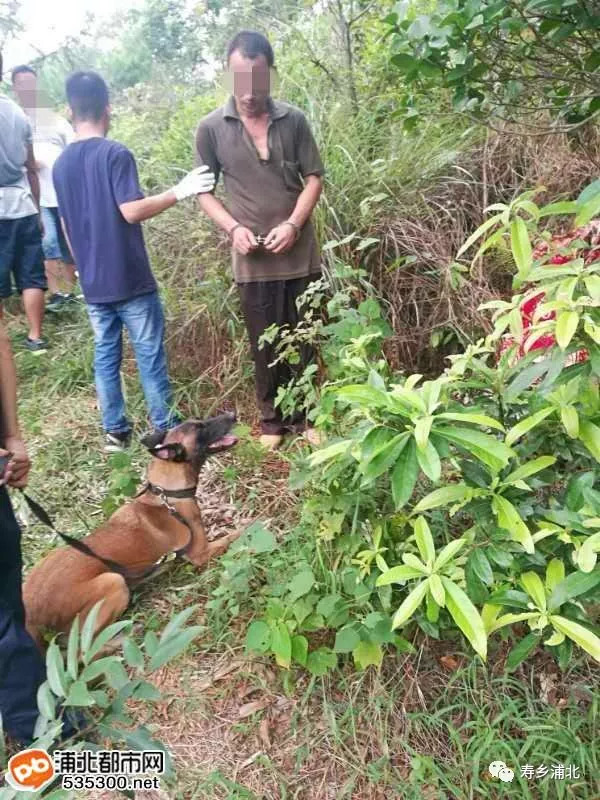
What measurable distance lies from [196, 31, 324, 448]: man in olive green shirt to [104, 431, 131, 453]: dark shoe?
95 centimetres

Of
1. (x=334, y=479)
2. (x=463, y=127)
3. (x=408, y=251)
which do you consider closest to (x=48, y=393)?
(x=408, y=251)

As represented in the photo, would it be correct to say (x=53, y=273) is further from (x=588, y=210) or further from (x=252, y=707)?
(x=588, y=210)

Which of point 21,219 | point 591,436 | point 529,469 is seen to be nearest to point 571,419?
point 591,436

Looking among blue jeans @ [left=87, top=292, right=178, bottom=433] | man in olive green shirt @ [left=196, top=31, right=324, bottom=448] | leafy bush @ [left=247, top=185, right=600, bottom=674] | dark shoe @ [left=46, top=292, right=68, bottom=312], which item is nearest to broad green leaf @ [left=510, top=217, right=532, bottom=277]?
leafy bush @ [left=247, top=185, right=600, bottom=674]

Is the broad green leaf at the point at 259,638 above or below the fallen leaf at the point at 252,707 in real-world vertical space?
above

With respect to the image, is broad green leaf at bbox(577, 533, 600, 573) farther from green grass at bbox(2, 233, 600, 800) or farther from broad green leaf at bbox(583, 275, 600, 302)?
green grass at bbox(2, 233, 600, 800)

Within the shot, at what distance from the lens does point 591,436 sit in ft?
3.79

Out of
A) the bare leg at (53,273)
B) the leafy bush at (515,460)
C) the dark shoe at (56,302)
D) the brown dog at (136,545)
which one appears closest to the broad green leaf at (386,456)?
the leafy bush at (515,460)

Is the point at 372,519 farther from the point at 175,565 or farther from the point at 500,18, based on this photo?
the point at 500,18

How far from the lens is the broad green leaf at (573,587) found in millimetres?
1143

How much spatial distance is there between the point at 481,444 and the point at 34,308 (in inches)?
159

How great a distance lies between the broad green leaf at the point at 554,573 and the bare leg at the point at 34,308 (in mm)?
4056

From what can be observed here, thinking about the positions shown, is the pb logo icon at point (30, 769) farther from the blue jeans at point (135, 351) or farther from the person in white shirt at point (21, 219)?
the person in white shirt at point (21, 219)

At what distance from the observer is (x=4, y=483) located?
167cm
